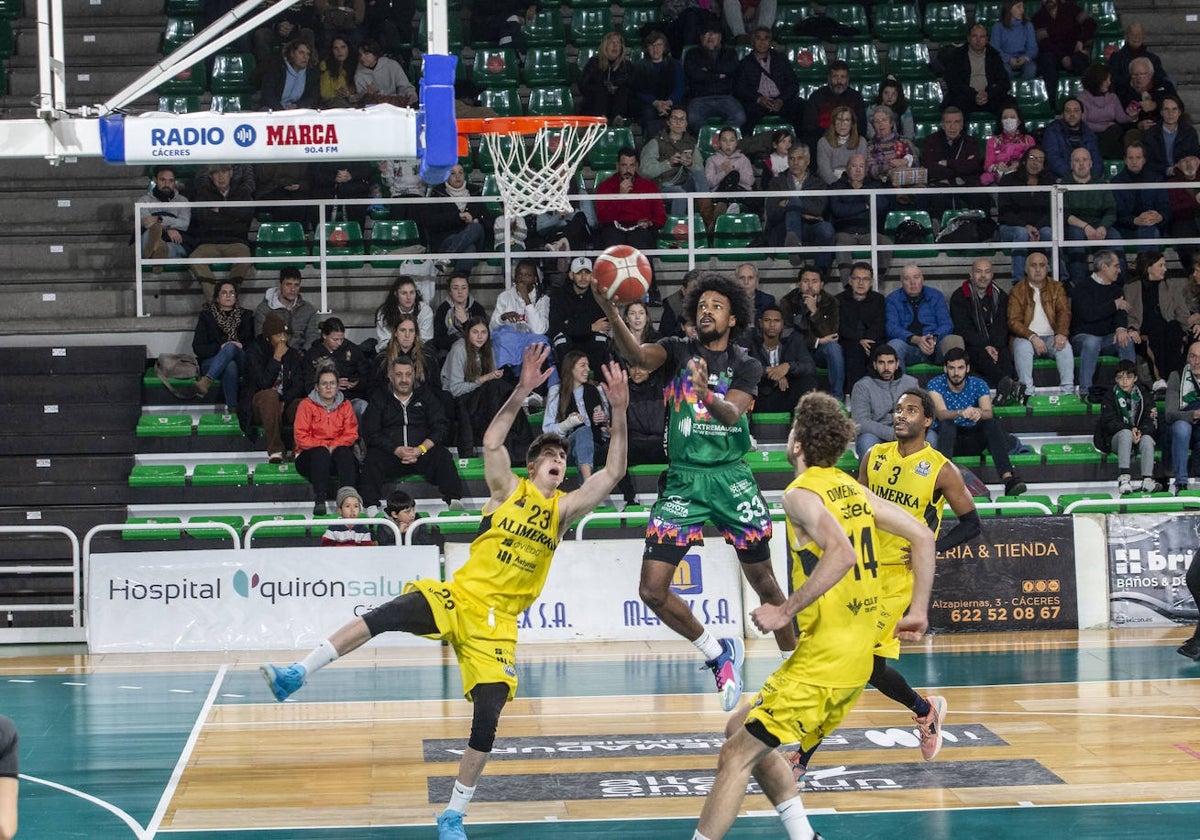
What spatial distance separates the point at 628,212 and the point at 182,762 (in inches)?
365

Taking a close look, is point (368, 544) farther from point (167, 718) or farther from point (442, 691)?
point (167, 718)

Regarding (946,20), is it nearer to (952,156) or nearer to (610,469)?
(952,156)

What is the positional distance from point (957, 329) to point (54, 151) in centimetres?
1061

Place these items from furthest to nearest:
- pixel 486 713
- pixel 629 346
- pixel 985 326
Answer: pixel 985 326 → pixel 629 346 → pixel 486 713

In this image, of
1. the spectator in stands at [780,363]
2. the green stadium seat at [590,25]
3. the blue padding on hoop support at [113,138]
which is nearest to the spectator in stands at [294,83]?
the green stadium seat at [590,25]

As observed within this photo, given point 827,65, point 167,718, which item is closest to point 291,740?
point 167,718

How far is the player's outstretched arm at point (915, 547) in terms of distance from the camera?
22.7ft

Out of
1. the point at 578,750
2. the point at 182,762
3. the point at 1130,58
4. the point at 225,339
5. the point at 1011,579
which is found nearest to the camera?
the point at 182,762

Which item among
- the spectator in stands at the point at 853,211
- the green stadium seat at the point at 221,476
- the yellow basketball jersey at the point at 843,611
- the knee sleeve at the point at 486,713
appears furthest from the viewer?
the spectator in stands at the point at 853,211

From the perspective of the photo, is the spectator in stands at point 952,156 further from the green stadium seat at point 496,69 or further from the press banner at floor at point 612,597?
the press banner at floor at point 612,597

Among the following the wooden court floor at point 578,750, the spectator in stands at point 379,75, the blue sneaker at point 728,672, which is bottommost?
the wooden court floor at point 578,750

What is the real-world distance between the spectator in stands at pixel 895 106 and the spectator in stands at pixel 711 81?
1.58 meters

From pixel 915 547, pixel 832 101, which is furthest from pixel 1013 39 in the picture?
pixel 915 547

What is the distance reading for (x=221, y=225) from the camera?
1730 centimetres
